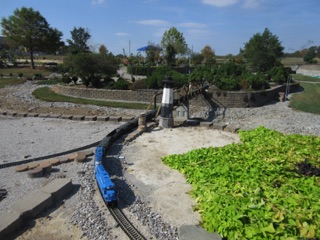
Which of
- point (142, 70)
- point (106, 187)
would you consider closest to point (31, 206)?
point (106, 187)

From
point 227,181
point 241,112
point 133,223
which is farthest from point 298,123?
point 133,223

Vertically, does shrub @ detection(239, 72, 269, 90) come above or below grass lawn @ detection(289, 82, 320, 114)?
above

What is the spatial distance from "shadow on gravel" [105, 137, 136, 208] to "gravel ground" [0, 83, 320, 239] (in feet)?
0.13

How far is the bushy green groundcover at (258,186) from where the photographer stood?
3.62 m

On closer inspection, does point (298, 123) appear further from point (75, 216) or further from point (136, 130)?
point (75, 216)

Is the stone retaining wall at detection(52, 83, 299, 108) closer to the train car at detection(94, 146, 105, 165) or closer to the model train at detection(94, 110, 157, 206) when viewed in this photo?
the model train at detection(94, 110, 157, 206)

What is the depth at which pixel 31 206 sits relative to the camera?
4.08 m

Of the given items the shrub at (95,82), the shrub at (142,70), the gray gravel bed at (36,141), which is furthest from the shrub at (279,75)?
the gray gravel bed at (36,141)

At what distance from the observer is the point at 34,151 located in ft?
23.4

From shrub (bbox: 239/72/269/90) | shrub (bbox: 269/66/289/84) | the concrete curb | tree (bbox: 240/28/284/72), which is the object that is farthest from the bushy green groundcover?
tree (bbox: 240/28/284/72)

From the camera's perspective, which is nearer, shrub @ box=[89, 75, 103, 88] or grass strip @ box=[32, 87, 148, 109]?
grass strip @ box=[32, 87, 148, 109]

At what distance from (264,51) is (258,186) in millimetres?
26560

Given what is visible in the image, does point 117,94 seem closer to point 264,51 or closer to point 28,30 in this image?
point 264,51

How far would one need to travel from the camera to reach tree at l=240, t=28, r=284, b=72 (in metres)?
28.1
